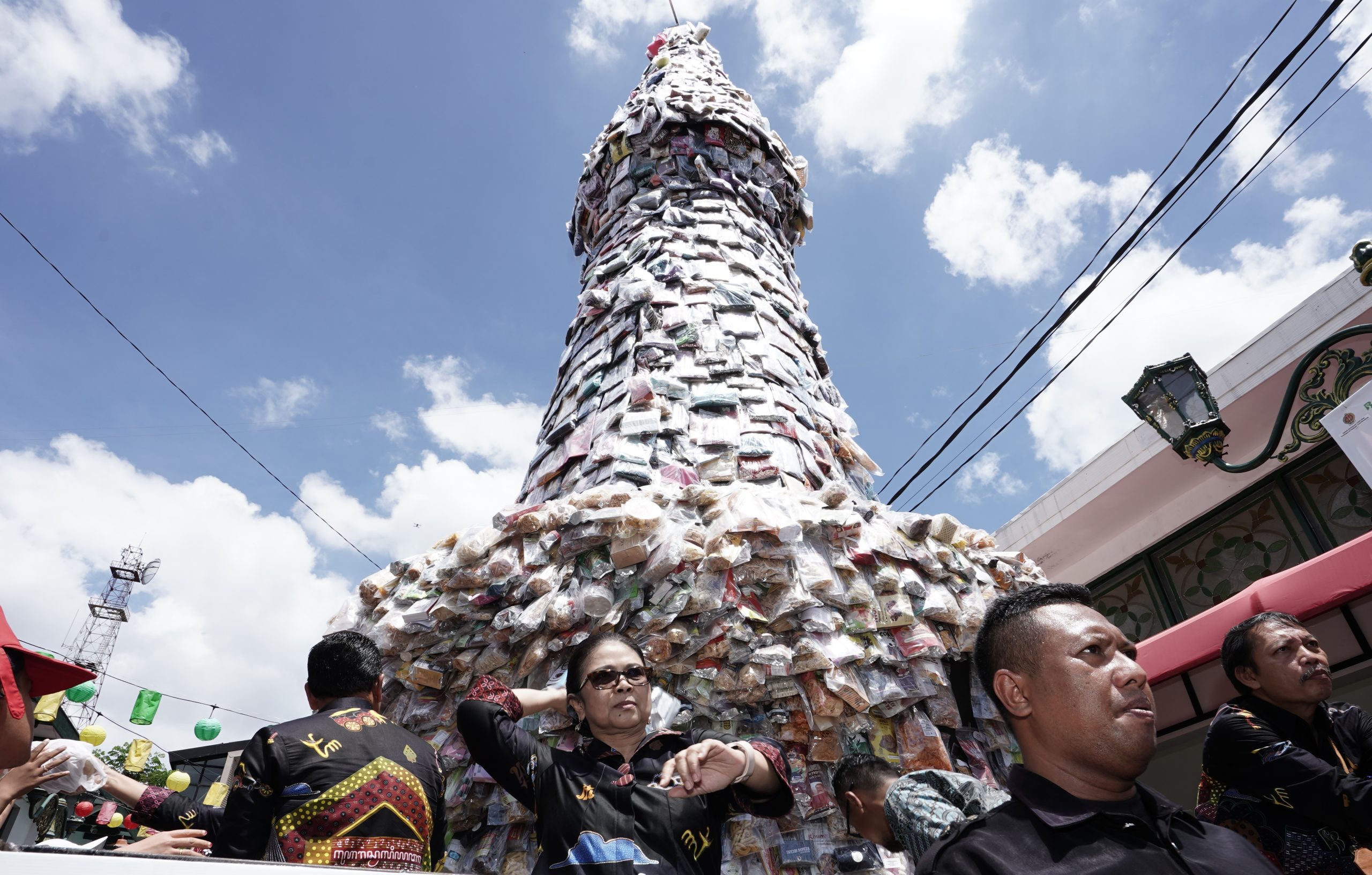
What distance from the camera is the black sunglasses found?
181cm

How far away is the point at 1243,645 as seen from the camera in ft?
6.92

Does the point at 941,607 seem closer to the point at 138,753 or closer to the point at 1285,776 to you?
the point at 1285,776

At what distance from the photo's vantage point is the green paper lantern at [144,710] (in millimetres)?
11344

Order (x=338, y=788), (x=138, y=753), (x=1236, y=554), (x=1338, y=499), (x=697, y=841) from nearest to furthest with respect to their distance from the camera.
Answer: (x=697, y=841), (x=338, y=788), (x=1338, y=499), (x=1236, y=554), (x=138, y=753)

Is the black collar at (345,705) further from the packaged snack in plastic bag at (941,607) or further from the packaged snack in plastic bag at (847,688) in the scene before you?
the packaged snack in plastic bag at (941,607)

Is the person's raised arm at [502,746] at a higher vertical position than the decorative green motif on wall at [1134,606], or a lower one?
lower

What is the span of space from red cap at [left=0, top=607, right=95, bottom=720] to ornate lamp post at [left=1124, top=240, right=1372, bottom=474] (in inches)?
183

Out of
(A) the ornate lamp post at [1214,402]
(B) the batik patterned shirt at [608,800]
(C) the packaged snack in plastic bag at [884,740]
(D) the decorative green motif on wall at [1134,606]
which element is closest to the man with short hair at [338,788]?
(B) the batik patterned shirt at [608,800]

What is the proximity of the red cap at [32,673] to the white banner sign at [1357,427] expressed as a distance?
13.7 feet

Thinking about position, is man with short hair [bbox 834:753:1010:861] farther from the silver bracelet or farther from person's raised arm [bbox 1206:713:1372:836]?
person's raised arm [bbox 1206:713:1372:836]

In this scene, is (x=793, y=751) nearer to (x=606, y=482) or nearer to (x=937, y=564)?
(x=937, y=564)

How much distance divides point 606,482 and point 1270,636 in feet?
6.14

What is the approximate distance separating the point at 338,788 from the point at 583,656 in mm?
592

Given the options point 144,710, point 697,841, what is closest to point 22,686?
point 697,841
